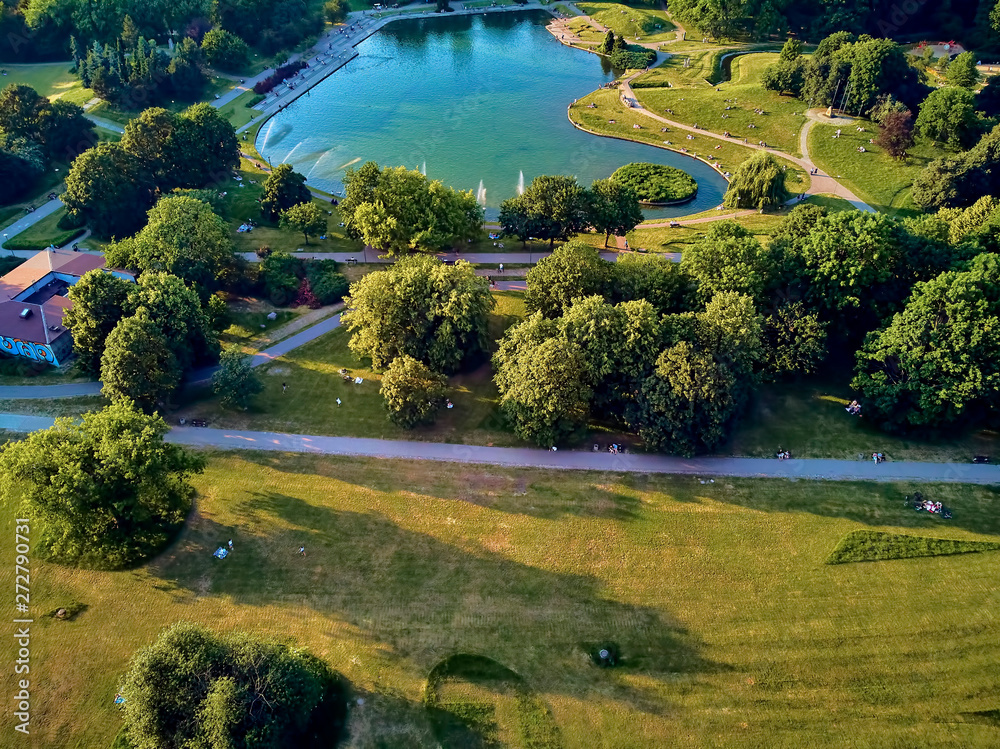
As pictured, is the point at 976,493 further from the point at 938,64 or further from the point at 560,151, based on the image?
the point at 938,64

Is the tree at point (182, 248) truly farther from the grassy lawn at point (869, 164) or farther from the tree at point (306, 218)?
the grassy lawn at point (869, 164)

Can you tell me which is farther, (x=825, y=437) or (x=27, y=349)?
(x=27, y=349)

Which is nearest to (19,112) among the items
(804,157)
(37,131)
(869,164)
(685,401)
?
(37,131)

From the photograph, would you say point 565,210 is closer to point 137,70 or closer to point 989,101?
point 989,101

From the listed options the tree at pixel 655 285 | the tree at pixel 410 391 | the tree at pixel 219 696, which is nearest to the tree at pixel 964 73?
the tree at pixel 655 285

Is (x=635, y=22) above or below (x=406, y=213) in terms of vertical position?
above
